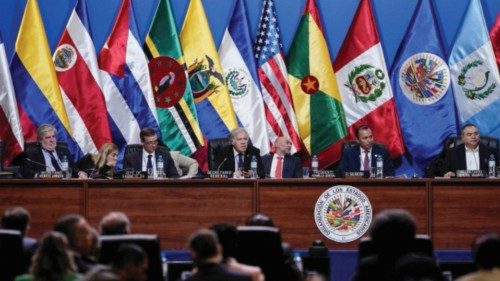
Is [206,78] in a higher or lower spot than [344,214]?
higher

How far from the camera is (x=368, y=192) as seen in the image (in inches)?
521

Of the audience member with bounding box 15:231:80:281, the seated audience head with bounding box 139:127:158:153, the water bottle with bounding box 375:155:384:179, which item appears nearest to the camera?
the audience member with bounding box 15:231:80:281

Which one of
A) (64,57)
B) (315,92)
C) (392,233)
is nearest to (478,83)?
(315,92)

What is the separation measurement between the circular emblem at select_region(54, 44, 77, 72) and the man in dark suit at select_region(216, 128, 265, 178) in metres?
2.61

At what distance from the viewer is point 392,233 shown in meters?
7.77

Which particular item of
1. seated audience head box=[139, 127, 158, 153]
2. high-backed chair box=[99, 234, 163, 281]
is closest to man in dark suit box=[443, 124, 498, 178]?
seated audience head box=[139, 127, 158, 153]

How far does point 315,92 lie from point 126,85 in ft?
7.90

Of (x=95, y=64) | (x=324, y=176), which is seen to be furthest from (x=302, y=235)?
(x=95, y=64)

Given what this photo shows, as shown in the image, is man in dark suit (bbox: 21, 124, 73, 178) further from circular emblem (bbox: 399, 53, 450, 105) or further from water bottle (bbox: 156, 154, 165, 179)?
circular emblem (bbox: 399, 53, 450, 105)

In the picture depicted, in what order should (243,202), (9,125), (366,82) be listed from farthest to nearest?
(366,82) < (9,125) < (243,202)

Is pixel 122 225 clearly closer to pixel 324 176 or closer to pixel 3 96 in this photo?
pixel 324 176

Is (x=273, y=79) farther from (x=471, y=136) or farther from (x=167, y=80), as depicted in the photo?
(x=471, y=136)

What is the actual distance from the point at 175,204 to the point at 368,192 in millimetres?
2047

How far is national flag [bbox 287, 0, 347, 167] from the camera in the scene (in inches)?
629
